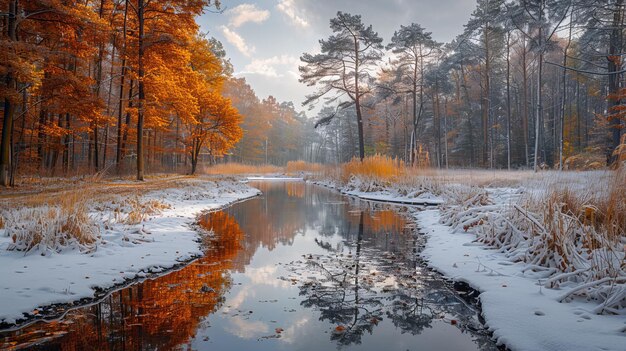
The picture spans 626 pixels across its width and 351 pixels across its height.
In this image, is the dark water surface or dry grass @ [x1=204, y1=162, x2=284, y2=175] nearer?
the dark water surface

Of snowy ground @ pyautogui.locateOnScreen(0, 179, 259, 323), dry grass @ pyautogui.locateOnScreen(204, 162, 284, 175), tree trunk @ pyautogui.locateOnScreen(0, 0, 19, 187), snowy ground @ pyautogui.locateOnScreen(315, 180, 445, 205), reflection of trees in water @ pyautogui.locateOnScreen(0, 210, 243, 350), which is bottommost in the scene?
reflection of trees in water @ pyautogui.locateOnScreen(0, 210, 243, 350)

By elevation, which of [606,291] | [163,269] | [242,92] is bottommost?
[163,269]

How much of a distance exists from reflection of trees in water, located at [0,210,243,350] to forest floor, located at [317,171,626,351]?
252 centimetres

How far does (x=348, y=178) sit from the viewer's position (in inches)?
674

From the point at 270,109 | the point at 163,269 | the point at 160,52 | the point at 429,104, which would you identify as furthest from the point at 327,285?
the point at 270,109

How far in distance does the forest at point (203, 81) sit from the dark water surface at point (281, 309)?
135 inches

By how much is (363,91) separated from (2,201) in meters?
17.5

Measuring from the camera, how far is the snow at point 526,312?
228 centimetres

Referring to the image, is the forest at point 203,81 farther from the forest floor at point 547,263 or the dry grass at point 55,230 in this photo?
the dry grass at point 55,230

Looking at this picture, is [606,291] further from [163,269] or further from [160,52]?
[160,52]

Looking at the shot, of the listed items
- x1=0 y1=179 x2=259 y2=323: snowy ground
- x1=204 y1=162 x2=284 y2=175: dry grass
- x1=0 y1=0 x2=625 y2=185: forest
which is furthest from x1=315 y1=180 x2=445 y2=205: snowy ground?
x1=204 y1=162 x2=284 y2=175: dry grass

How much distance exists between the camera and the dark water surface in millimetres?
2496

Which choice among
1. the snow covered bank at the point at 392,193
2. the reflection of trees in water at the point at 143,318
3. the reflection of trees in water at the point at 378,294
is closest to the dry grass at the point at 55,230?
the reflection of trees in water at the point at 143,318

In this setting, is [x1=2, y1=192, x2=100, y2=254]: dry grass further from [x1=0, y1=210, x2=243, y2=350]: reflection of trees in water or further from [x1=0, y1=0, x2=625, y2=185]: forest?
[x1=0, y1=0, x2=625, y2=185]: forest
